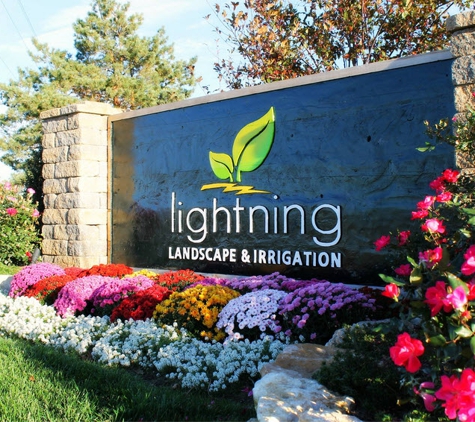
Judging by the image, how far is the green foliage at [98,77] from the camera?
21953 millimetres

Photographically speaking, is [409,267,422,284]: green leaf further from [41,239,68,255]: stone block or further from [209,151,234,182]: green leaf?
[41,239,68,255]: stone block

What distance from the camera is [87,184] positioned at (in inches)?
371

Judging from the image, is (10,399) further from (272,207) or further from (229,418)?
(272,207)

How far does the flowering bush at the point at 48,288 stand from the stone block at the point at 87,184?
1893 mm

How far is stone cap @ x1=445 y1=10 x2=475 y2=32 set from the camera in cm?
491

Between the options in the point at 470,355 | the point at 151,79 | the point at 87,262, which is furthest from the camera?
the point at 151,79

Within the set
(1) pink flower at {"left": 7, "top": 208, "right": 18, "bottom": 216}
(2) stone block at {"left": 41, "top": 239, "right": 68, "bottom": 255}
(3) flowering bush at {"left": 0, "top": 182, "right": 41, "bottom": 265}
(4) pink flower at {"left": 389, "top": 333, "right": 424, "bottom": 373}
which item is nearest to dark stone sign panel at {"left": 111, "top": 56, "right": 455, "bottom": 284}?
(2) stone block at {"left": 41, "top": 239, "right": 68, "bottom": 255}

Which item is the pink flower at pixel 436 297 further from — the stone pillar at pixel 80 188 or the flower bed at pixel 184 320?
the stone pillar at pixel 80 188

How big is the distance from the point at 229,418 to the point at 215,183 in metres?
4.56

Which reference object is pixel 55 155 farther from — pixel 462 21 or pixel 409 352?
pixel 409 352

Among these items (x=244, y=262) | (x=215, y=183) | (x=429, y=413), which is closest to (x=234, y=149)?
(x=215, y=183)

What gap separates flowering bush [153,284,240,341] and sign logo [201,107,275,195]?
1845 mm

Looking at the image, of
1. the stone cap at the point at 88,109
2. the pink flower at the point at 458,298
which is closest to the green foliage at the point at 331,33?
the stone cap at the point at 88,109

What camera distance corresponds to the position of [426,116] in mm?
5746
